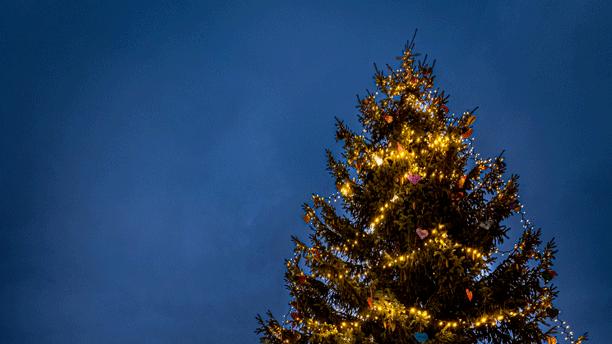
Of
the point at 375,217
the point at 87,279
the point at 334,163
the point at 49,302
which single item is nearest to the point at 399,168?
the point at 375,217

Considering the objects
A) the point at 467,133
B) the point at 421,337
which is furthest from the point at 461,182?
the point at 421,337

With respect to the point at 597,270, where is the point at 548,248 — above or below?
below

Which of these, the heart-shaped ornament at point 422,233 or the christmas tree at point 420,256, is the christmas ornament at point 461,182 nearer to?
the christmas tree at point 420,256

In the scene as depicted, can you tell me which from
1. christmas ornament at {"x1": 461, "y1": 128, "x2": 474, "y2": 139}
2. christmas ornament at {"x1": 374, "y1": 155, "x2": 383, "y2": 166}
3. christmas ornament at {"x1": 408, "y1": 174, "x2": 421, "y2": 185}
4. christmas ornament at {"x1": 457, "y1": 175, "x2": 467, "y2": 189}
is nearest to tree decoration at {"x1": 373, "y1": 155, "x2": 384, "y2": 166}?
christmas ornament at {"x1": 374, "y1": 155, "x2": 383, "y2": 166}

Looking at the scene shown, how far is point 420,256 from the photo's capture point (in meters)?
4.23

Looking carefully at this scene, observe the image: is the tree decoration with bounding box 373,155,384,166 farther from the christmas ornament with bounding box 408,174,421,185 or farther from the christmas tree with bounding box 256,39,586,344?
the christmas ornament with bounding box 408,174,421,185

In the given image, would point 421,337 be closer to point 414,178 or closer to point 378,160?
point 414,178

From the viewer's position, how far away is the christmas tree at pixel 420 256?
4078 millimetres

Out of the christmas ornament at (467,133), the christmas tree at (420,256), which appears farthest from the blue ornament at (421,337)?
the christmas ornament at (467,133)

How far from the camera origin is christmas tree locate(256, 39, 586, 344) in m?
4.08

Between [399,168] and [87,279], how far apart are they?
132 meters

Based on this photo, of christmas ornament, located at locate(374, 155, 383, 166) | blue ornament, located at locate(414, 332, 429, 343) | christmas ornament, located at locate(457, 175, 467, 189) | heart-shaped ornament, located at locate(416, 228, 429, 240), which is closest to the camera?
blue ornament, located at locate(414, 332, 429, 343)

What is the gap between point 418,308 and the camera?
426 cm

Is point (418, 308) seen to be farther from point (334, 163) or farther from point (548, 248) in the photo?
point (334, 163)
